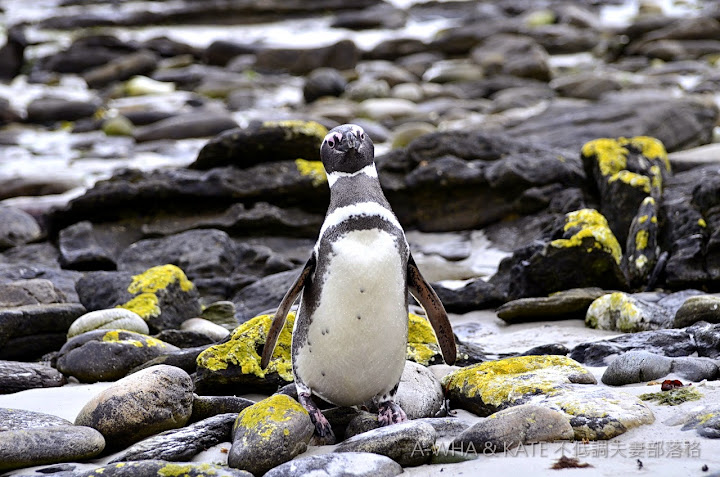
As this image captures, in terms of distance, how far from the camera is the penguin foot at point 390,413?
3828 mm

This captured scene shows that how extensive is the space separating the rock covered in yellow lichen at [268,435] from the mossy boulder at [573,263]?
306 centimetres

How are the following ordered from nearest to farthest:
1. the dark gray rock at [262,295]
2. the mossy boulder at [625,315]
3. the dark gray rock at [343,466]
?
the dark gray rock at [343,466] → the mossy boulder at [625,315] → the dark gray rock at [262,295]

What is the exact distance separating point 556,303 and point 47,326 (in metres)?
3.48

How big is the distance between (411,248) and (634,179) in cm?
235

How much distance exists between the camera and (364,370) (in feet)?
12.6

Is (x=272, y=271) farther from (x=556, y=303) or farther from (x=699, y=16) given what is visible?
Result: (x=699, y=16)

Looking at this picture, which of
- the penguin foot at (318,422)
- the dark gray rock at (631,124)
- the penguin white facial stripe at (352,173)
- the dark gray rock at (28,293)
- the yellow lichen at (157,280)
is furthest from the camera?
the dark gray rock at (631,124)

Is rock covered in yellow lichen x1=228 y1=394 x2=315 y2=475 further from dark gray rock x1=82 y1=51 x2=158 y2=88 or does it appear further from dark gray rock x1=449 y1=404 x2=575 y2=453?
dark gray rock x1=82 y1=51 x2=158 y2=88

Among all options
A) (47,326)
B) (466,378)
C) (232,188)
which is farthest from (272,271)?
(466,378)

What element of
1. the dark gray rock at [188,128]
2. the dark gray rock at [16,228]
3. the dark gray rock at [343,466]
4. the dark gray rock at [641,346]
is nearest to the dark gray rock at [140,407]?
the dark gray rock at [343,466]

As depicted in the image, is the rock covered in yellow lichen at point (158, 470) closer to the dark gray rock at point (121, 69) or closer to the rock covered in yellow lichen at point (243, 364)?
the rock covered in yellow lichen at point (243, 364)

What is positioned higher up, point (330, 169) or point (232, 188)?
point (330, 169)

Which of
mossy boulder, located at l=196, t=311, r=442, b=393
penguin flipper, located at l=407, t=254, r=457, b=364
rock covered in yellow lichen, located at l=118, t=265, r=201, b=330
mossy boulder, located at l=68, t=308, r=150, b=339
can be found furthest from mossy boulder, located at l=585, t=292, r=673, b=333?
mossy boulder, located at l=68, t=308, r=150, b=339

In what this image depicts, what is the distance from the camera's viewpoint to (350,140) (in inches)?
151
